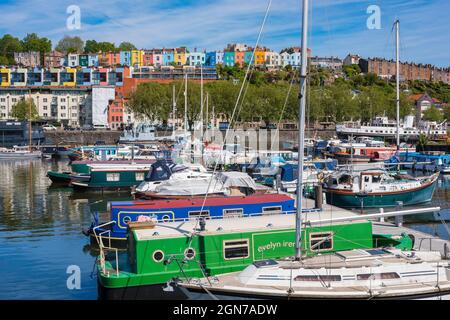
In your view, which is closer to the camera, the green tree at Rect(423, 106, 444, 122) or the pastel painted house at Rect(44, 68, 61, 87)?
the green tree at Rect(423, 106, 444, 122)

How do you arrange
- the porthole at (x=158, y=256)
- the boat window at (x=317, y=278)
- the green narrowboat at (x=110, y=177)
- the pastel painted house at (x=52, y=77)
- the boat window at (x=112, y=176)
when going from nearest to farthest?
1. the boat window at (x=317, y=278)
2. the porthole at (x=158, y=256)
3. the green narrowboat at (x=110, y=177)
4. the boat window at (x=112, y=176)
5. the pastel painted house at (x=52, y=77)

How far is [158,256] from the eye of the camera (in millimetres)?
17984

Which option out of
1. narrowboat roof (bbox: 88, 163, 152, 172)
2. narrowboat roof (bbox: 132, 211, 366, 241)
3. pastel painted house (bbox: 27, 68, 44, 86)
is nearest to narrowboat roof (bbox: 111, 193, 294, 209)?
narrowboat roof (bbox: 132, 211, 366, 241)

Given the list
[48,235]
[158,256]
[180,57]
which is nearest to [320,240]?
[158,256]

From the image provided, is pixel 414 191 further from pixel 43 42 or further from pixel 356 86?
pixel 43 42

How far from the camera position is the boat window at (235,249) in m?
18.3

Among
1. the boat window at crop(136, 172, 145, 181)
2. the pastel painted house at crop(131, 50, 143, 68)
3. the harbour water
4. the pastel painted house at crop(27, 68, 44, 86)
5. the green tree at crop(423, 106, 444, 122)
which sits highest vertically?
the pastel painted house at crop(131, 50, 143, 68)

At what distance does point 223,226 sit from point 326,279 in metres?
4.83

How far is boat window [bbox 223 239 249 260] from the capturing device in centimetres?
1828

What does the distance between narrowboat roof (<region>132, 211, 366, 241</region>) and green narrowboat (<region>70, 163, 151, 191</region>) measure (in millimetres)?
25563

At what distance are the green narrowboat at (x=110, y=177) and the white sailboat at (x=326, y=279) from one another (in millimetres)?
30103

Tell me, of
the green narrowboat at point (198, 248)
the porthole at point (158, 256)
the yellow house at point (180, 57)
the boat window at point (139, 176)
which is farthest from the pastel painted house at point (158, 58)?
the porthole at point (158, 256)

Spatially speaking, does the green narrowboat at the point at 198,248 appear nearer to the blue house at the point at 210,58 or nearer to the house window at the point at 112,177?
the house window at the point at 112,177

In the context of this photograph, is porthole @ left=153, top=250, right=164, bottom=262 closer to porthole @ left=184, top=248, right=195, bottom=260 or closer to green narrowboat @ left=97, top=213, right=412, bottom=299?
green narrowboat @ left=97, top=213, right=412, bottom=299
